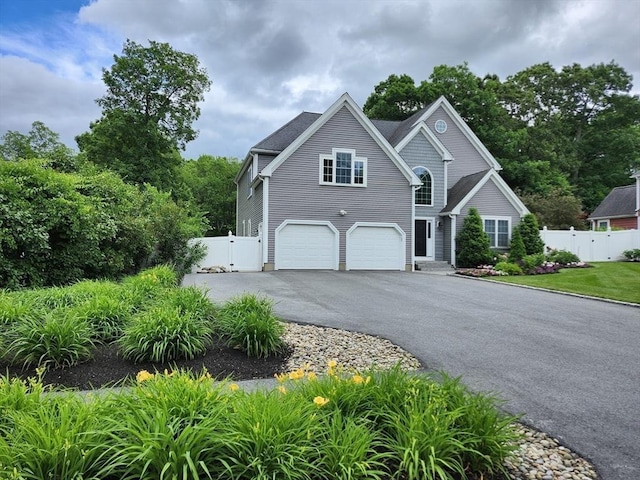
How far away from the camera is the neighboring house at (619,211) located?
97.7 ft

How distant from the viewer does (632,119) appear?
40.2m

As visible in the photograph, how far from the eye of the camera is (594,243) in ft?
70.6

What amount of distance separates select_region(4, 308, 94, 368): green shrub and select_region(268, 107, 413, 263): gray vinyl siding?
1237cm

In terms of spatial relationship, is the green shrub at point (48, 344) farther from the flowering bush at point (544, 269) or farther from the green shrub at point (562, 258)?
the green shrub at point (562, 258)

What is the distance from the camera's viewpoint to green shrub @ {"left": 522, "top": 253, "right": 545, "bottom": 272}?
17508mm

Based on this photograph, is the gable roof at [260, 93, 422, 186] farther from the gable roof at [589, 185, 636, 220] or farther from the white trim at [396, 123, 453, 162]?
the gable roof at [589, 185, 636, 220]

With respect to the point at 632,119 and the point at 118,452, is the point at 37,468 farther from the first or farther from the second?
the point at 632,119

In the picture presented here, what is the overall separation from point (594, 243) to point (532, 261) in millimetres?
6633

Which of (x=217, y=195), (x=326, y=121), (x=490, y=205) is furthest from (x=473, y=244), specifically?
(x=217, y=195)

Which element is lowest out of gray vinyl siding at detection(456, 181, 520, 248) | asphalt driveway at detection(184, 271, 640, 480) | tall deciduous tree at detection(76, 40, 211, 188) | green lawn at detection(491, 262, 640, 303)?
asphalt driveway at detection(184, 271, 640, 480)

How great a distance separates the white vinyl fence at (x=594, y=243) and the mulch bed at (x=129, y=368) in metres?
20.4

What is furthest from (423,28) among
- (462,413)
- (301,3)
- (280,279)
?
(462,413)

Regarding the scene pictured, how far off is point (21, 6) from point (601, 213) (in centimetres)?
3745

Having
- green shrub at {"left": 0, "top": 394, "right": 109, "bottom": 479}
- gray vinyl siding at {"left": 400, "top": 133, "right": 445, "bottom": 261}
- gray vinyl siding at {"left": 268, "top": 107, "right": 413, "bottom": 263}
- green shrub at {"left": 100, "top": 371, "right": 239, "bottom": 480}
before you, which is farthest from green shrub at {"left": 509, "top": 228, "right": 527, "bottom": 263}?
green shrub at {"left": 0, "top": 394, "right": 109, "bottom": 479}
